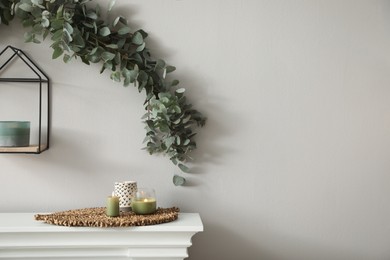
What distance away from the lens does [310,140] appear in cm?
Result: 195

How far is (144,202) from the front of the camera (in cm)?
173

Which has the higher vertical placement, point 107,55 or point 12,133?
point 107,55

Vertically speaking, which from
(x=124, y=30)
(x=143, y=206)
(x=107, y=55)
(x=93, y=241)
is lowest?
(x=93, y=241)

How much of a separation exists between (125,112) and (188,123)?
0.27m

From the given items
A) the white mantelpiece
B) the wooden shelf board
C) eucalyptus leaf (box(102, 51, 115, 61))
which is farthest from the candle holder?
eucalyptus leaf (box(102, 51, 115, 61))

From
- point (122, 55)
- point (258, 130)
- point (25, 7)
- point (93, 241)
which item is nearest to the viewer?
point (93, 241)

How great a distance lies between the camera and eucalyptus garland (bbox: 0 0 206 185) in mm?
1751

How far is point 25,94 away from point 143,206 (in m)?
0.68

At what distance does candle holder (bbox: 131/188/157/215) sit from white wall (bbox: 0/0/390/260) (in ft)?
0.49

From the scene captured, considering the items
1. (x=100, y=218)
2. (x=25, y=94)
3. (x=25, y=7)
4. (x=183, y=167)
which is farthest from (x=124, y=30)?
(x=100, y=218)

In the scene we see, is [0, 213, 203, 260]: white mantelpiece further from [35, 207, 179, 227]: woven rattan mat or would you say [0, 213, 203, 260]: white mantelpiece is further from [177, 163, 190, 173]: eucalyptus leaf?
[177, 163, 190, 173]: eucalyptus leaf

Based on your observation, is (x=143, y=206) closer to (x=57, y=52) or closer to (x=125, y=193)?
(x=125, y=193)

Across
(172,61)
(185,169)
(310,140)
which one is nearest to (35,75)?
(172,61)

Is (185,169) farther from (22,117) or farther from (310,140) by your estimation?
(22,117)
